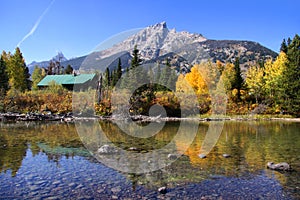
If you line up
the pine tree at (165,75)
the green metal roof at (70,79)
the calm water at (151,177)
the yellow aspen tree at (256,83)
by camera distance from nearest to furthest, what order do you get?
1. the calm water at (151,177)
2. the yellow aspen tree at (256,83)
3. the pine tree at (165,75)
4. the green metal roof at (70,79)

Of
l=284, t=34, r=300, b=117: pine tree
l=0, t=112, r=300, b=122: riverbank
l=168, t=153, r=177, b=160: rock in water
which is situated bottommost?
l=168, t=153, r=177, b=160: rock in water

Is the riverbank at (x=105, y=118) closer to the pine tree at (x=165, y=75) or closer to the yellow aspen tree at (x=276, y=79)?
the yellow aspen tree at (x=276, y=79)

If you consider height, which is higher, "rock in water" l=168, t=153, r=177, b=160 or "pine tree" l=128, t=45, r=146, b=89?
"pine tree" l=128, t=45, r=146, b=89

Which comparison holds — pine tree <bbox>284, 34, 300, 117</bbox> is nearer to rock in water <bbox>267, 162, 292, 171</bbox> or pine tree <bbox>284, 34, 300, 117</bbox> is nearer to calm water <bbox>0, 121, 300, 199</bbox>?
calm water <bbox>0, 121, 300, 199</bbox>

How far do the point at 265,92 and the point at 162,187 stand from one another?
4415cm

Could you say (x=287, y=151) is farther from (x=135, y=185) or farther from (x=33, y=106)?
(x=33, y=106)

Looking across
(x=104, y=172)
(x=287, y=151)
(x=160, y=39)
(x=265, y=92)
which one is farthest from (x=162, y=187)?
(x=265, y=92)

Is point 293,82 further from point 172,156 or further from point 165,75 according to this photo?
point 172,156

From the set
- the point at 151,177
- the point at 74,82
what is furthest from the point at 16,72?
the point at 151,177

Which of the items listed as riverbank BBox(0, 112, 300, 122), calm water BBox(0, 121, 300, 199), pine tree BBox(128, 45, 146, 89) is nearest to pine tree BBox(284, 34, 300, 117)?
riverbank BBox(0, 112, 300, 122)

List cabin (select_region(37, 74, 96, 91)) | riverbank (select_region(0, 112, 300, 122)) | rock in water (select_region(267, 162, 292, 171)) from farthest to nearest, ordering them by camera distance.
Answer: cabin (select_region(37, 74, 96, 91)) < riverbank (select_region(0, 112, 300, 122)) < rock in water (select_region(267, 162, 292, 171))

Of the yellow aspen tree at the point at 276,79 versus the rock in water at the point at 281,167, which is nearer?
the rock in water at the point at 281,167

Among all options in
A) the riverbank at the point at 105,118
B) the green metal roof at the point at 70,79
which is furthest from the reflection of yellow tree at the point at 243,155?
the green metal roof at the point at 70,79

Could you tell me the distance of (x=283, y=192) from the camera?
7.95 m
